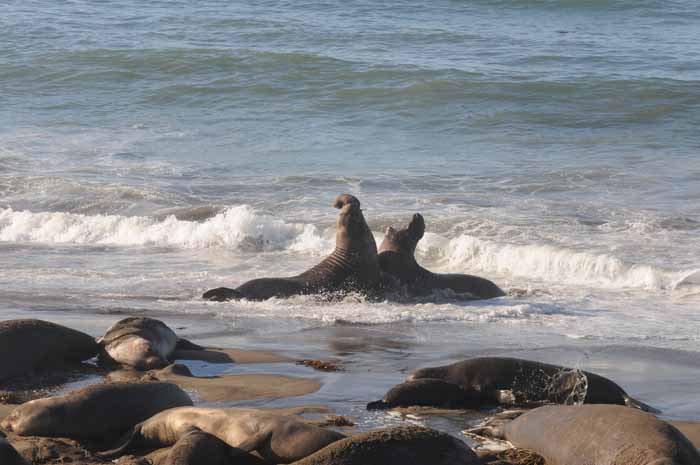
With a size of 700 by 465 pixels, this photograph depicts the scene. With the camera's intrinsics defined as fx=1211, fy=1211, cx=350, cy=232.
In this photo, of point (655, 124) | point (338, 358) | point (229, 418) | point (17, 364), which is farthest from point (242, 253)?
point (655, 124)

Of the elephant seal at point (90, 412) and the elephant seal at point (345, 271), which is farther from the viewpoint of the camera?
the elephant seal at point (345, 271)

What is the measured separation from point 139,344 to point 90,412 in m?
1.85

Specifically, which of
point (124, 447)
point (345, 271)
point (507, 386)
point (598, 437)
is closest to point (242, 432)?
point (124, 447)

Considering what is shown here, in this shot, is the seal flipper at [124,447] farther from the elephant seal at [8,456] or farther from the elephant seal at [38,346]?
the elephant seal at [38,346]

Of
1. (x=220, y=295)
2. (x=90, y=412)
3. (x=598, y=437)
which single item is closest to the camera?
(x=598, y=437)

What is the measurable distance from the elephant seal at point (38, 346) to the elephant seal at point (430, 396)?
2301 mm

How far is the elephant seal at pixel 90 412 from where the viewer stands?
625 centimetres

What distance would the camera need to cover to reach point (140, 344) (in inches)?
321

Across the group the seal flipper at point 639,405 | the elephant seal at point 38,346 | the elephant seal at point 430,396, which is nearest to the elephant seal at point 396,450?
the elephant seal at point 430,396

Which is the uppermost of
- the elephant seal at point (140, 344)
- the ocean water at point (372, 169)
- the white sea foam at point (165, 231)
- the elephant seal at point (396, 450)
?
the elephant seal at point (396, 450)

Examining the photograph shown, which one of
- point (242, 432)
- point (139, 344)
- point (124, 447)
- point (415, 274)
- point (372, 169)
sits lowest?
point (372, 169)

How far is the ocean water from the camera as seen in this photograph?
34.7ft

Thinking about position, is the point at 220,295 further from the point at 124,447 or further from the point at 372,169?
the point at 372,169

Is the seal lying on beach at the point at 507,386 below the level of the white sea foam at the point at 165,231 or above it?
above
